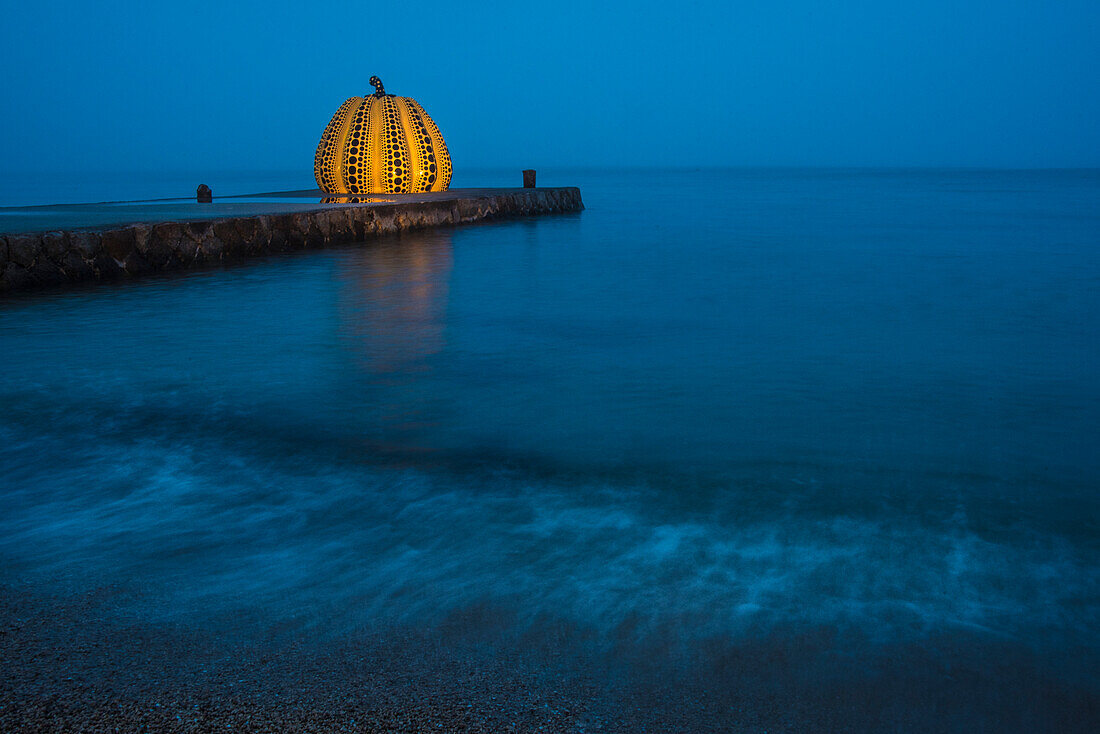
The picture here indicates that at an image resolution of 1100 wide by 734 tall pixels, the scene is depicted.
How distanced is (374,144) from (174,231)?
27.8ft

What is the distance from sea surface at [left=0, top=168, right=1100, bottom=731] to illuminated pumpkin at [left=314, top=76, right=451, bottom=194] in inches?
449

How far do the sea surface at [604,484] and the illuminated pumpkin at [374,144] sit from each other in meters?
11.4

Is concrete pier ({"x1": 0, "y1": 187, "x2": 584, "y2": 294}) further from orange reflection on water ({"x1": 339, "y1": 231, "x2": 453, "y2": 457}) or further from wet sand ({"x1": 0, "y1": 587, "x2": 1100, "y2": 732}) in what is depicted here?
wet sand ({"x1": 0, "y1": 587, "x2": 1100, "y2": 732})

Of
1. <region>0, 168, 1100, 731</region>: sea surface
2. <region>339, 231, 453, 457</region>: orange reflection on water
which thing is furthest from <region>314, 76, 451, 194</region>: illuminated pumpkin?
<region>0, 168, 1100, 731</region>: sea surface

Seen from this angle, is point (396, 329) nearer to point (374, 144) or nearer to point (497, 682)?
point (497, 682)

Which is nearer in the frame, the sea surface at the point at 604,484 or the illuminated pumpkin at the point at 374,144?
the sea surface at the point at 604,484

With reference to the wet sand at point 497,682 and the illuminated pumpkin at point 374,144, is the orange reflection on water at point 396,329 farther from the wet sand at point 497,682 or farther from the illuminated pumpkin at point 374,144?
the illuminated pumpkin at point 374,144

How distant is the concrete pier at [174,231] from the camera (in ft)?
36.7

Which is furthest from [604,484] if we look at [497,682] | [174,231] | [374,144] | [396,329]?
[374,144]

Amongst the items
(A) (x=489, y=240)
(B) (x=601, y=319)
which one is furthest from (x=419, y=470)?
(A) (x=489, y=240)

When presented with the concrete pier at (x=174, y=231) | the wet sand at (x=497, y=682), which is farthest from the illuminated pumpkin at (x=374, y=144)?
the wet sand at (x=497, y=682)

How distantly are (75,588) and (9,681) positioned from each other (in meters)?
0.66

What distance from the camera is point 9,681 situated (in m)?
2.64

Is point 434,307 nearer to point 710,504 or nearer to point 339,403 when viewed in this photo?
point 339,403
